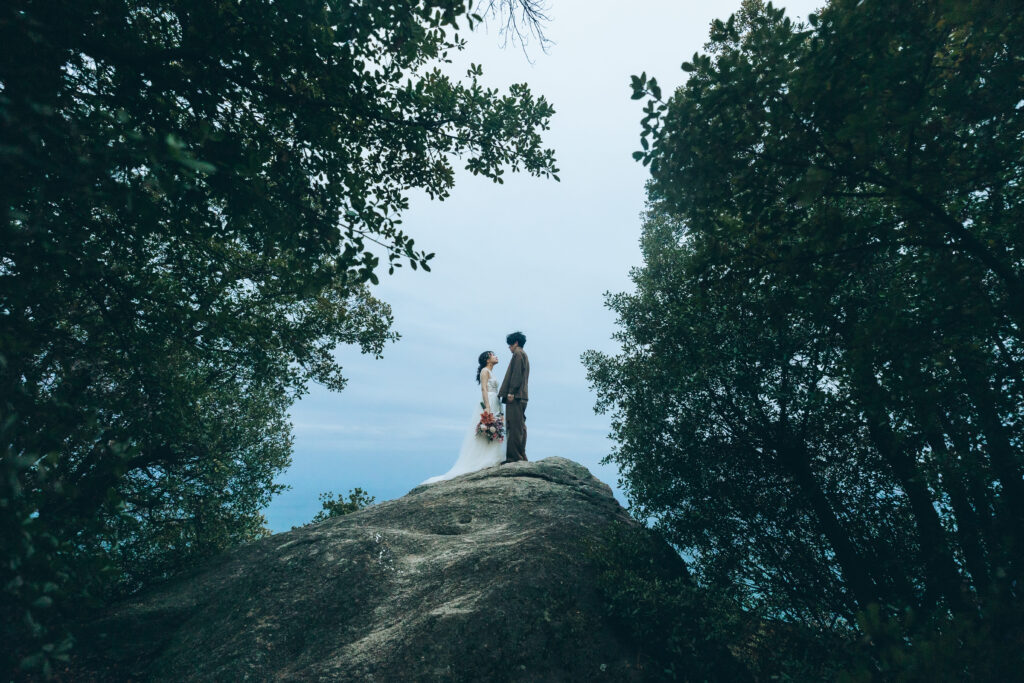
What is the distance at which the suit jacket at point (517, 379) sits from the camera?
645 inches

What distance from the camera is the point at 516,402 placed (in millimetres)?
16375

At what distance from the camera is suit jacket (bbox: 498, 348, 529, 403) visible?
645 inches

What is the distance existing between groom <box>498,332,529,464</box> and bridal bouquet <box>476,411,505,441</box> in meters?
0.38

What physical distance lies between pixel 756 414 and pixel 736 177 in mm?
5668

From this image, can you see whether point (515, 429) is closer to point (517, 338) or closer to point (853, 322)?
point (517, 338)

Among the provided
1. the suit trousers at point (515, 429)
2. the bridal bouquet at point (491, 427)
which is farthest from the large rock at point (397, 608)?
the bridal bouquet at point (491, 427)

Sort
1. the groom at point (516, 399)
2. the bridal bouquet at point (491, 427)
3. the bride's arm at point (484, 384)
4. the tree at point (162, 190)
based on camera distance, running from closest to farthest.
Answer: the tree at point (162, 190) → the groom at point (516, 399) → the bridal bouquet at point (491, 427) → the bride's arm at point (484, 384)

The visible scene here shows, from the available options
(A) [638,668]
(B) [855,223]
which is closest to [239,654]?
(A) [638,668]

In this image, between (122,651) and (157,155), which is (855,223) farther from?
(122,651)

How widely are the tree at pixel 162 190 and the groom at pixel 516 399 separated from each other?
6.05 m

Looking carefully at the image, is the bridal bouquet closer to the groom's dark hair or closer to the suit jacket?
the suit jacket

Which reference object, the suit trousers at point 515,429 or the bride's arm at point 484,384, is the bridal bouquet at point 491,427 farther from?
the suit trousers at point 515,429

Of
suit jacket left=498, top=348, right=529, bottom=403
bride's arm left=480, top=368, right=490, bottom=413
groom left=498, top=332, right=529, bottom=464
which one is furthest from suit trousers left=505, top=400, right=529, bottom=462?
bride's arm left=480, top=368, right=490, bottom=413

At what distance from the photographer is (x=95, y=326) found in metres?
7.81
